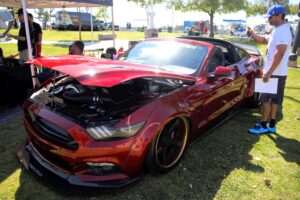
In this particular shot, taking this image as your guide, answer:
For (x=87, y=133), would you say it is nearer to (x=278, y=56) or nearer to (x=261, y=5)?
(x=278, y=56)

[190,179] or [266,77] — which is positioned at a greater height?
[266,77]

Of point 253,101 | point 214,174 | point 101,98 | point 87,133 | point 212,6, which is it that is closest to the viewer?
point 87,133

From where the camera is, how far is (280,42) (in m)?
3.86

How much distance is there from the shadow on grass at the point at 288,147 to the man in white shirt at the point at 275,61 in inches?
7.8

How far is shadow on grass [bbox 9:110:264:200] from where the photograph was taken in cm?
279

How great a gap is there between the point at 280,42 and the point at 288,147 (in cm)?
157

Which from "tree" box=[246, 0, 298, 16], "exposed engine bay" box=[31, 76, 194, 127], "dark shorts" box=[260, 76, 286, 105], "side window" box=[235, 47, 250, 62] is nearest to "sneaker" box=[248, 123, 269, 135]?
"dark shorts" box=[260, 76, 286, 105]

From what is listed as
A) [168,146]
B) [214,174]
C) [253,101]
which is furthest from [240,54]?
[168,146]

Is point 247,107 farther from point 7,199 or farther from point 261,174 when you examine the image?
point 7,199

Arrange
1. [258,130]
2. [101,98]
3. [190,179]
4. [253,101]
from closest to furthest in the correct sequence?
1. [101,98]
2. [190,179]
3. [258,130]
4. [253,101]

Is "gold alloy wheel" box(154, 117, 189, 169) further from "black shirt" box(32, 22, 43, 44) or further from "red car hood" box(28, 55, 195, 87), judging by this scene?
"black shirt" box(32, 22, 43, 44)

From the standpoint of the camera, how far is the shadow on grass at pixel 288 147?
12.5 feet

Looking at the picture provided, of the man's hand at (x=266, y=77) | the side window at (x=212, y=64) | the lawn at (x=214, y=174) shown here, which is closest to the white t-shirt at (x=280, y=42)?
the man's hand at (x=266, y=77)

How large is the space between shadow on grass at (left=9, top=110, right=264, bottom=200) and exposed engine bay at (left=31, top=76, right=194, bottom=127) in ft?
2.34
